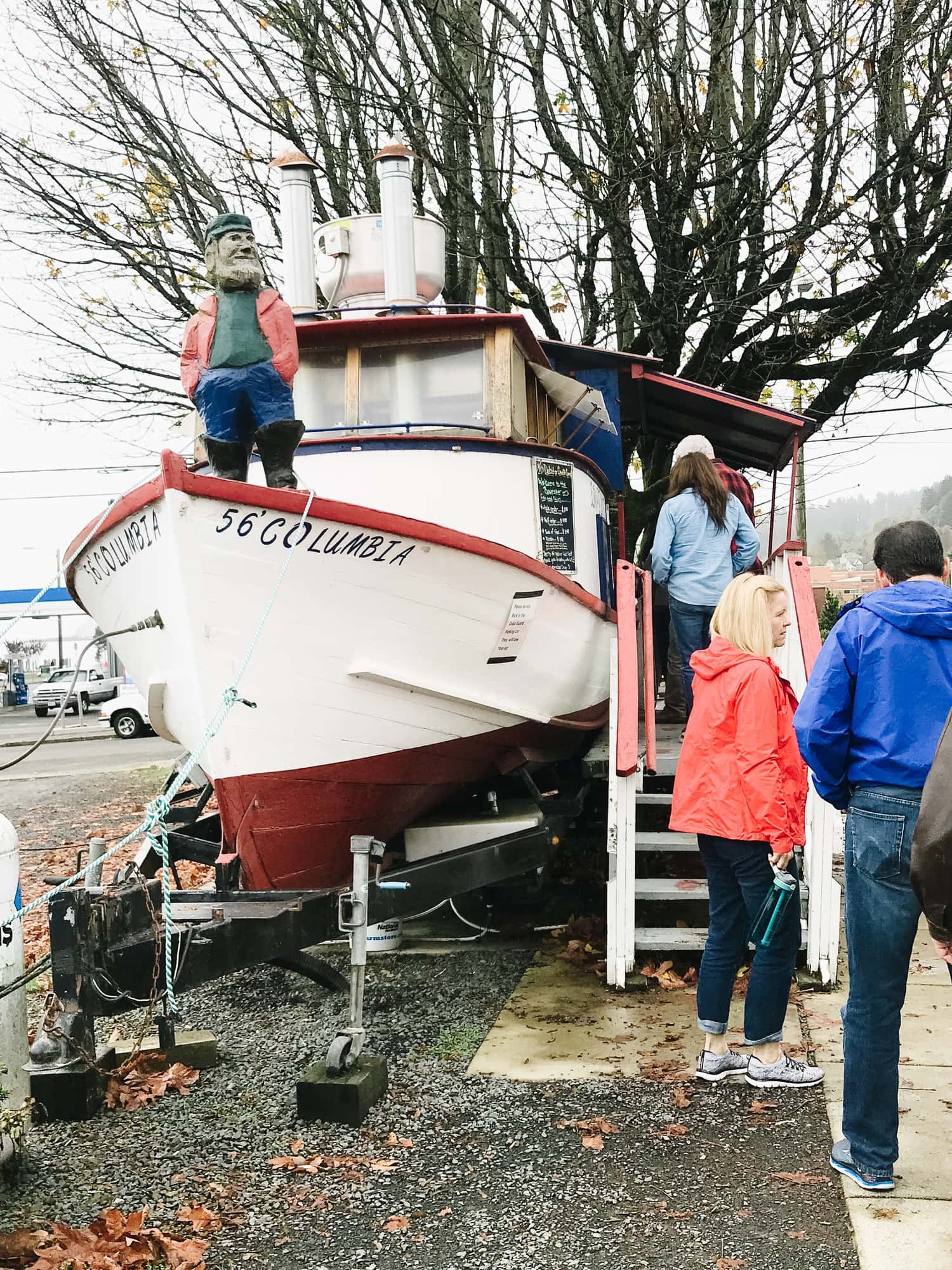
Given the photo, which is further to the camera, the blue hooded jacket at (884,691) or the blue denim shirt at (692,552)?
the blue denim shirt at (692,552)

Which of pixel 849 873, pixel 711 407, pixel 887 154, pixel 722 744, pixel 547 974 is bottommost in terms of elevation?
pixel 547 974

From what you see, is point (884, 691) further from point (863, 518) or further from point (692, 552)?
point (863, 518)

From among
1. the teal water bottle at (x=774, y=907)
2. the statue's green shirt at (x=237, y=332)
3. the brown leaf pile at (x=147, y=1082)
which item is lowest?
the brown leaf pile at (x=147, y=1082)

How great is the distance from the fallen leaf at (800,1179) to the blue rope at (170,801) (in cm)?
210

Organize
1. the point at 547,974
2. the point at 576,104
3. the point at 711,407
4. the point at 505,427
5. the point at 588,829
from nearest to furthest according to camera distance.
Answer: the point at 547,974
the point at 505,427
the point at 588,829
the point at 711,407
the point at 576,104

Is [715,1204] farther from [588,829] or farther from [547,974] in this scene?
[588,829]

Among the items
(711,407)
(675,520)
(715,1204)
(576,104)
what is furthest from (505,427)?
(576,104)

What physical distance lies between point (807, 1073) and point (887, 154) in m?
9.03

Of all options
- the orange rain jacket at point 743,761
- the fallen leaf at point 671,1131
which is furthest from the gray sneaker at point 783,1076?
the orange rain jacket at point 743,761

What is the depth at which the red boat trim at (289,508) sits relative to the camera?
4180 mm

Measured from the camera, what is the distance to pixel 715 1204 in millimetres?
3338

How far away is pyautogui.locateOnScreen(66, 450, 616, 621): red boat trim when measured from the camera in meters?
4.18

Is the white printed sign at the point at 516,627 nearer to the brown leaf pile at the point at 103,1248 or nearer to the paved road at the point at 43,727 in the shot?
the brown leaf pile at the point at 103,1248

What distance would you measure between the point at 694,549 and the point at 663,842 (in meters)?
1.82
